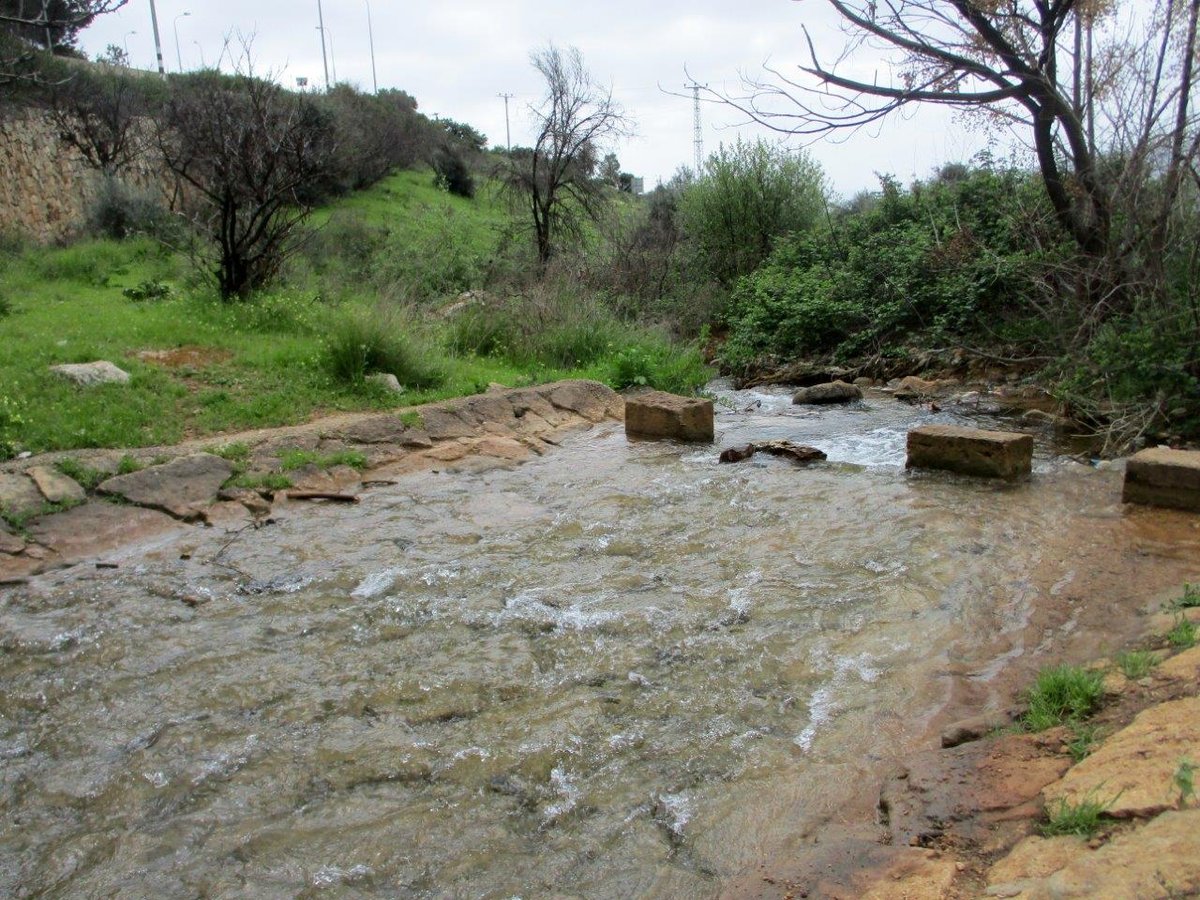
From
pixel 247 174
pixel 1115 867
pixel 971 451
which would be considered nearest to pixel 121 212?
pixel 247 174

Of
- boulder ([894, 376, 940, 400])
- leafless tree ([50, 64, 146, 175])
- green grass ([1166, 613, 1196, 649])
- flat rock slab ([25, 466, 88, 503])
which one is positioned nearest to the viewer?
green grass ([1166, 613, 1196, 649])

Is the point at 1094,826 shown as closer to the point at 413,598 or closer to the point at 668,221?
the point at 413,598

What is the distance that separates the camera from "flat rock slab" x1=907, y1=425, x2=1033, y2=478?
7.50 meters

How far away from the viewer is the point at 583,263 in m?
18.8

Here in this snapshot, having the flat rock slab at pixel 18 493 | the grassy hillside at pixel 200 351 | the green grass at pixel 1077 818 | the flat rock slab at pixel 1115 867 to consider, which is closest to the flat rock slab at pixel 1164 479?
the green grass at pixel 1077 818

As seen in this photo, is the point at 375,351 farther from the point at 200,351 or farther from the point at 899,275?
the point at 899,275

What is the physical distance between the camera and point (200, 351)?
9.68 meters

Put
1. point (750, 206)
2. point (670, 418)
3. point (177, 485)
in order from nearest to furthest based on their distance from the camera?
point (177, 485), point (670, 418), point (750, 206)

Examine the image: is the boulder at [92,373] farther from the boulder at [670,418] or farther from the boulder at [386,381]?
the boulder at [670,418]

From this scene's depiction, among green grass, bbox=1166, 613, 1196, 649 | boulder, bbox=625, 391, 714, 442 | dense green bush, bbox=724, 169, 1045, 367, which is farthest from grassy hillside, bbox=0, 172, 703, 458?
green grass, bbox=1166, 613, 1196, 649

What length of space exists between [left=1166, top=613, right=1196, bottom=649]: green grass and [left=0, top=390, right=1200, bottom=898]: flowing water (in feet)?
1.97

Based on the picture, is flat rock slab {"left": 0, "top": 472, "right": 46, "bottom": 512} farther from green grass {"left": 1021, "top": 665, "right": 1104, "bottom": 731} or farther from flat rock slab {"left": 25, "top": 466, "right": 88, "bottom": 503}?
green grass {"left": 1021, "top": 665, "right": 1104, "bottom": 731}

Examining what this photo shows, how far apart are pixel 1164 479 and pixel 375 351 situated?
7.27 m

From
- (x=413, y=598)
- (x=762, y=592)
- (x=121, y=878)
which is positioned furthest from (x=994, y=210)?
(x=121, y=878)
